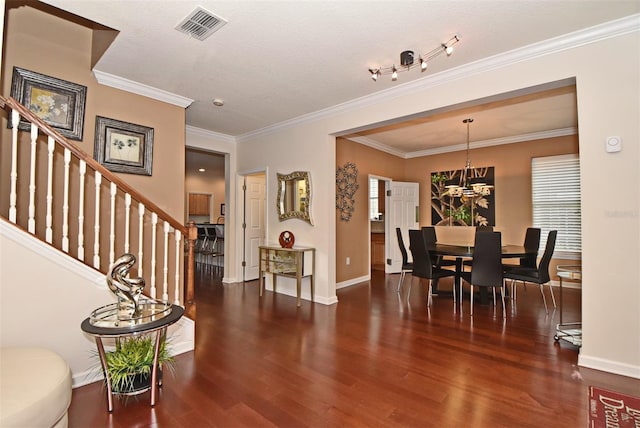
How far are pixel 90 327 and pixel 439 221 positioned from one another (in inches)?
241

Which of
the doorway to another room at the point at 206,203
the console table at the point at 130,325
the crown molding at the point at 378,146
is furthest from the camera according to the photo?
the doorway to another room at the point at 206,203

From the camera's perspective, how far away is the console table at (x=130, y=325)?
178 centimetres

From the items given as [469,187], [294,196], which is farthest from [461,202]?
[294,196]

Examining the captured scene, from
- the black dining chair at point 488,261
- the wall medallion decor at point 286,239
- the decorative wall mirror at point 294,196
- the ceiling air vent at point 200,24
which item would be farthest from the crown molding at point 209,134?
the black dining chair at point 488,261

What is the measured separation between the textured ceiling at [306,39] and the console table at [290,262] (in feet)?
6.67

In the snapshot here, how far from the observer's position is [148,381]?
81.4 inches

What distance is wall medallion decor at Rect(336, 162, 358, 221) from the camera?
5.38m

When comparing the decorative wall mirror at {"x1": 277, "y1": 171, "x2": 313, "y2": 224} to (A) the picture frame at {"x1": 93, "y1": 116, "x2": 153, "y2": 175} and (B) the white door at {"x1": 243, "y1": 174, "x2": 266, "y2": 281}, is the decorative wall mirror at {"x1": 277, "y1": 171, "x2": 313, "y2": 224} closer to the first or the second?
(B) the white door at {"x1": 243, "y1": 174, "x2": 266, "y2": 281}

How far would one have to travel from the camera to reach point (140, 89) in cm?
350

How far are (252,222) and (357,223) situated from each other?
1.97 m

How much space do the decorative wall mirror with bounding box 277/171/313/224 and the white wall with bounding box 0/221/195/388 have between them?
2.77 meters

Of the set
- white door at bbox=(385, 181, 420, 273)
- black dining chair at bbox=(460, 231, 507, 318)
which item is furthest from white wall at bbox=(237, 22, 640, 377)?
white door at bbox=(385, 181, 420, 273)

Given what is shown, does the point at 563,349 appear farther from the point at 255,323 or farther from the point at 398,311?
the point at 255,323

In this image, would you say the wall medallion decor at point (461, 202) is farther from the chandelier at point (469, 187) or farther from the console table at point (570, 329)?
the console table at point (570, 329)
